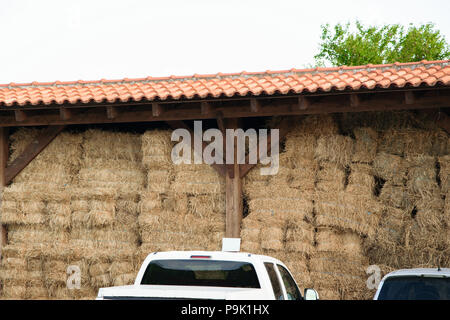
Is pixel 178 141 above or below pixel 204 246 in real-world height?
above

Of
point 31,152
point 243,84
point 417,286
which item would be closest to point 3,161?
point 31,152

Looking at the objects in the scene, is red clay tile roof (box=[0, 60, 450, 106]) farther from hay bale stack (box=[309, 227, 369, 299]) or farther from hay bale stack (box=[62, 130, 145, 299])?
hay bale stack (box=[309, 227, 369, 299])

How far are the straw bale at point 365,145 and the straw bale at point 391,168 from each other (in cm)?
19

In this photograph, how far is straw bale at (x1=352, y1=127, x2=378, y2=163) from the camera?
12.5 meters

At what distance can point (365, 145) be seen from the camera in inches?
495

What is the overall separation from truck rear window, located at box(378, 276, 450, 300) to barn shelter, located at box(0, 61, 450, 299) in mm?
4138

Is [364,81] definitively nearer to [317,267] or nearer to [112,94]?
[317,267]

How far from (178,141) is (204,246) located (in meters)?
2.17

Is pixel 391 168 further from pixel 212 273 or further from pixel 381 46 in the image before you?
pixel 381 46

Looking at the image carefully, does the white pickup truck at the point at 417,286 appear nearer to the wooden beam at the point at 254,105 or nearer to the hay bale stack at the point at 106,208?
the wooden beam at the point at 254,105

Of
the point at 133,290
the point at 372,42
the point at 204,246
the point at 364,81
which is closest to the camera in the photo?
the point at 133,290

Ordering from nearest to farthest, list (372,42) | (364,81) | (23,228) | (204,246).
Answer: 1. (364,81)
2. (204,246)
3. (23,228)
4. (372,42)

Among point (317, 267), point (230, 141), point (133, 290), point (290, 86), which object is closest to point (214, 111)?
point (230, 141)

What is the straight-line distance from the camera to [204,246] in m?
12.9
